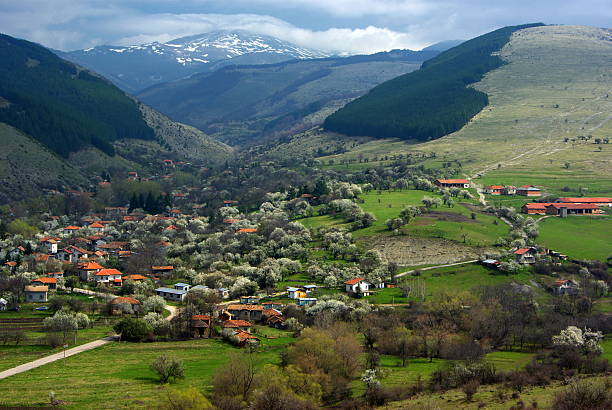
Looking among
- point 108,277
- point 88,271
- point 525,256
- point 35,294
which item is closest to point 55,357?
point 35,294

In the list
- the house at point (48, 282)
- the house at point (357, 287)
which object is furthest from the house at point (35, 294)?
the house at point (357, 287)

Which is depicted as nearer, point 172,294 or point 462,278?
point 462,278

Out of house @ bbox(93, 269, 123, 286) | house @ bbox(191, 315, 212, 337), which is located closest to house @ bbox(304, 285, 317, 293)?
house @ bbox(191, 315, 212, 337)

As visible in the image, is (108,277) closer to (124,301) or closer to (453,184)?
(124,301)

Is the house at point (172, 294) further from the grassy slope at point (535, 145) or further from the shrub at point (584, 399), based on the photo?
the grassy slope at point (535, 145)

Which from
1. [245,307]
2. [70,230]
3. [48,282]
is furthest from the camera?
[70,230]

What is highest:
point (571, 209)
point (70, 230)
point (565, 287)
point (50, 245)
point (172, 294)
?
point (571, 209)
